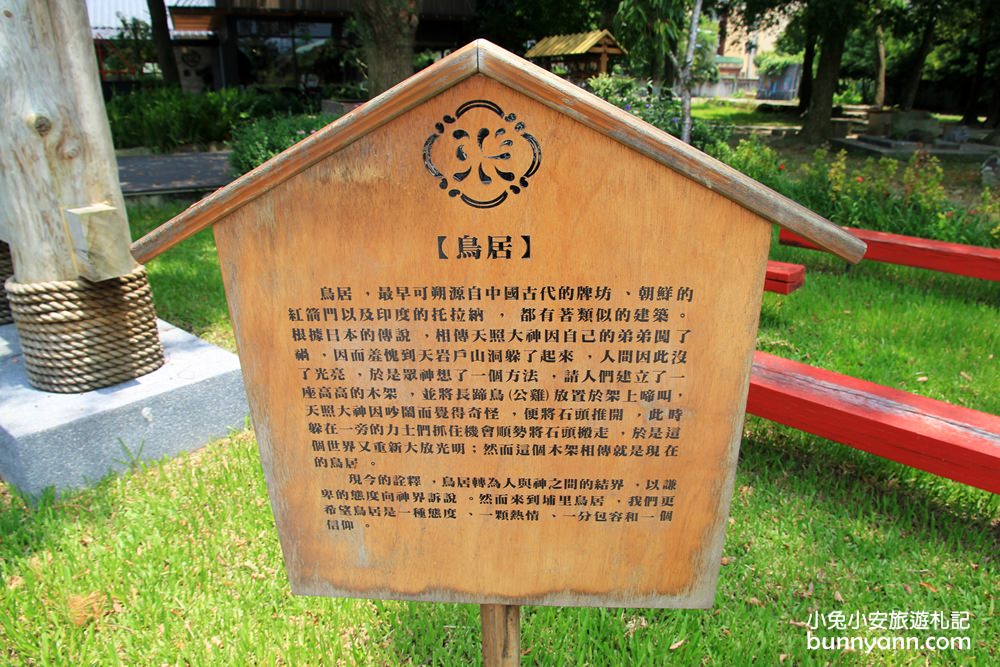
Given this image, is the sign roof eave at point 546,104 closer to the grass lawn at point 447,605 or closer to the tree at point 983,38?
the grass lawn at point 447,605

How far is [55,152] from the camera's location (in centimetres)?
287

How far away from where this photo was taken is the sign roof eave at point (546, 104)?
1.11 m

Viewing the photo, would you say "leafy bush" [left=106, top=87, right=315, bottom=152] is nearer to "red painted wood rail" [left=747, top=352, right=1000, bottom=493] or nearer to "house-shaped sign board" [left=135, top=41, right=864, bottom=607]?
"red painted wood rail" [left=747, top=352, right=1000, bottom=493]

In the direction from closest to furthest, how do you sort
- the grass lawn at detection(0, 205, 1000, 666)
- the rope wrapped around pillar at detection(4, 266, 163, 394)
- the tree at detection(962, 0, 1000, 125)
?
1. the grass lawn at detection(0, 205, 1000, 666)
2. the rope wrapped around pillar at detection(4, 266, 163, 394)
3. the tree at detection(962, 0, 1000, 125)

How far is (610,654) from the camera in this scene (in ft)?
7.07

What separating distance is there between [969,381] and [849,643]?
7.49 ft

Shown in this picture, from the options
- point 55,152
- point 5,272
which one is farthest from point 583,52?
point 55,152

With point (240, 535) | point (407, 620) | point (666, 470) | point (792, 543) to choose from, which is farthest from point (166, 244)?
point (792, 543)

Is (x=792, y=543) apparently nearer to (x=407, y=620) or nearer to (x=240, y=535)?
(x=407, y=620)

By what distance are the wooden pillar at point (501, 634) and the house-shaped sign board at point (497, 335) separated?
0.13m

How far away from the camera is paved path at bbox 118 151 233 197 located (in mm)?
8750

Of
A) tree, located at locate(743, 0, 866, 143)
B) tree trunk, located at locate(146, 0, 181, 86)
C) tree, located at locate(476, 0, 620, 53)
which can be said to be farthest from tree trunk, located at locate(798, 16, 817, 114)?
tree trunk, located at locate(146, 0, 181, 86)

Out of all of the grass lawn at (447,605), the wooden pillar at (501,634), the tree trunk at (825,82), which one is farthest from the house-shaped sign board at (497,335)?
the tree trunk at (825,82)

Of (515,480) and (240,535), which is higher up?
(515,480)
